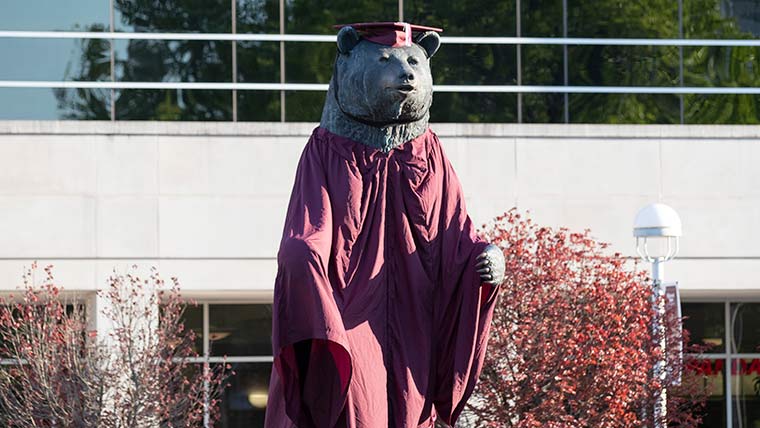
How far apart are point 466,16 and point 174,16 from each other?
12.0ft

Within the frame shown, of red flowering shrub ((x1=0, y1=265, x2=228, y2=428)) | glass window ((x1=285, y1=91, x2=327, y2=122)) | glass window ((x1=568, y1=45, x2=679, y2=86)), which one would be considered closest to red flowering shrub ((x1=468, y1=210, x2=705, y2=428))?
red flowering shrub ((x1=0, y1=265, x2=228, y2=428))

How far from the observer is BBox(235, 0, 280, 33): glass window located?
720 inches

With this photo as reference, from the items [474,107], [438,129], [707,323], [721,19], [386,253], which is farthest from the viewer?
[707,323]

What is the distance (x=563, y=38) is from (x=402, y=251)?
12.4 metres

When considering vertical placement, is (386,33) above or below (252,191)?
above

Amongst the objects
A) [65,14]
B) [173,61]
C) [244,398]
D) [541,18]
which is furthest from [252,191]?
[541,18]

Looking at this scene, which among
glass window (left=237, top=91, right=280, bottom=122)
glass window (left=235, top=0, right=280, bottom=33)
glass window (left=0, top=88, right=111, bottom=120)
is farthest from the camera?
glass window (left=235, top=0, right=280, bottom=33)

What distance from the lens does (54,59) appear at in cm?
1812

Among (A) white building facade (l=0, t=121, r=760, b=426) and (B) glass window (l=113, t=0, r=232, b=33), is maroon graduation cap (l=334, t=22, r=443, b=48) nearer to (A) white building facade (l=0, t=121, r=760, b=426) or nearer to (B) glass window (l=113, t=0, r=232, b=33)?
(A) white building facade (l=0, t=121, r=760, b=426)

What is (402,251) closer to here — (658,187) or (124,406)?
(124,406)

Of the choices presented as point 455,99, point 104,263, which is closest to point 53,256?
point 104,263

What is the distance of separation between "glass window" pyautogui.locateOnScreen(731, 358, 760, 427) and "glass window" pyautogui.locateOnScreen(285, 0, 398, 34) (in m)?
6.84

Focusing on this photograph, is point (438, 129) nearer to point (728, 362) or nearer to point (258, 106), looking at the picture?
point (258, 106)

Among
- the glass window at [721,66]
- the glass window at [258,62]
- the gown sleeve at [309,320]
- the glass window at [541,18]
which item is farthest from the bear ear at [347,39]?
the glass window at [721,66]
